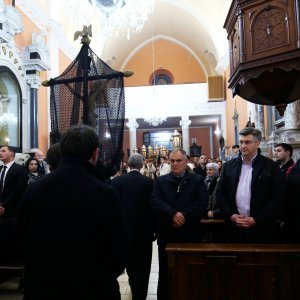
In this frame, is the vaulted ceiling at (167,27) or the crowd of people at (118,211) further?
the vaulted ceiling at (167,27)

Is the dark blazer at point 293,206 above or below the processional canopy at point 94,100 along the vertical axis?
below

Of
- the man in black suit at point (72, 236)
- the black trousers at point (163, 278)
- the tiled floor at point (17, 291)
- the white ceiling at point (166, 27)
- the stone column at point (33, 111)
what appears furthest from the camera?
the white ceiling at point (166, 27)

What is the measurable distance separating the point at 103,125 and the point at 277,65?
185 centimetres

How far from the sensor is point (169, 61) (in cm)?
2048

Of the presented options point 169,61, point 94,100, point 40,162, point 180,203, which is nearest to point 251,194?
point 180,203

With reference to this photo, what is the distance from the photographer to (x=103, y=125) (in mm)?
2734

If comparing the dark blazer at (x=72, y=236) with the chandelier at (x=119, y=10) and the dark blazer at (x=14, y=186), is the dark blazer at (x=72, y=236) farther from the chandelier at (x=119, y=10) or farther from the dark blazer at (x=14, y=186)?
the chandelier at (x=119, y=10)

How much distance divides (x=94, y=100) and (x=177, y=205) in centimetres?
115

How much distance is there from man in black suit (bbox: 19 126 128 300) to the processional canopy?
1121mm

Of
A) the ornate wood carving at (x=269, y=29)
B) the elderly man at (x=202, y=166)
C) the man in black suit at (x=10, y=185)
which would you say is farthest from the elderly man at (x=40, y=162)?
the ornate wood carving at (x=269, y=29)

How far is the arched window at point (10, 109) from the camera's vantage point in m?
7.43

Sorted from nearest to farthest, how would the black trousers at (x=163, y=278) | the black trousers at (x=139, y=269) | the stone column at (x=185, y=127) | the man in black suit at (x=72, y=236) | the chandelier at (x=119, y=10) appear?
1. the man in black suit at (x=72, y=236)
2. the black trousers at (x=163, y=278)
3. the black trousers at (x=139, y=269)
4. the chandelier at (x=119, y=10)
5. the stone column at (x=185, y=127)

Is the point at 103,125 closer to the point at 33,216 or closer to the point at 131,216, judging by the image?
the point at 131,216

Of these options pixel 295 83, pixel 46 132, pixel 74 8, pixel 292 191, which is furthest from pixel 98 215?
pixel 74 8
